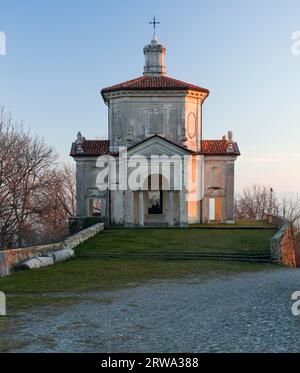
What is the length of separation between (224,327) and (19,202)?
31.7 metres

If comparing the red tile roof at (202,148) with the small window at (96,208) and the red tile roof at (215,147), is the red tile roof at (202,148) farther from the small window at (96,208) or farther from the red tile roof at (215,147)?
the small window at (96,208)

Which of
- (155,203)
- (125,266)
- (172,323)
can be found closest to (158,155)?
(155,203)

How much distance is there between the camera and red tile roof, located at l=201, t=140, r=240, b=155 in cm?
3447

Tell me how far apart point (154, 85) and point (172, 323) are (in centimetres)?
2634

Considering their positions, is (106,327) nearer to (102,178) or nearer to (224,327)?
(224,327)

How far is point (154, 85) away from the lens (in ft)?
111

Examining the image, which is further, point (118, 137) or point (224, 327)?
point (118, 137)

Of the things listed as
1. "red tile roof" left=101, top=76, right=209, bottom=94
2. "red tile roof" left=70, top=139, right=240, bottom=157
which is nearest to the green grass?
"red tile roof" left=70, top=139, right=240, bottom=157

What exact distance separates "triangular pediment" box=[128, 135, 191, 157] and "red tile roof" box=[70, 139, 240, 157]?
156 inches

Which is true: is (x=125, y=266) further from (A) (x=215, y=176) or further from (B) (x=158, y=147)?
(A) (x=215, y=176)

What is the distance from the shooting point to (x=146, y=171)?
1214 inches

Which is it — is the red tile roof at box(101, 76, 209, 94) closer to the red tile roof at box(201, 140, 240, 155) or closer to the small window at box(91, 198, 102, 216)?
the red tile roof at box(201, 140, 240, 155)

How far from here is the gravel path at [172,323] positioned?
766cm
